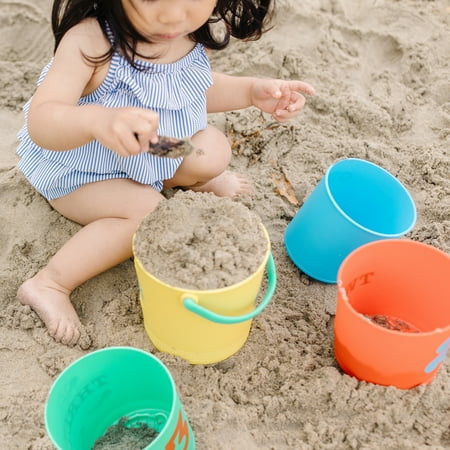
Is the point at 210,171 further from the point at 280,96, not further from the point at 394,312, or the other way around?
the point at 394,312

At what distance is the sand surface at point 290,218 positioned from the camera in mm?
1260

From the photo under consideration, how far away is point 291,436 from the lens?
124 centimetres

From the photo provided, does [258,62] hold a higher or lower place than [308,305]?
higher

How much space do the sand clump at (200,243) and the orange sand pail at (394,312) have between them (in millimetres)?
211

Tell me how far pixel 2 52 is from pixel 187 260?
1.43m

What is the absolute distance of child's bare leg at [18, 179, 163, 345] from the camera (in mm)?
1429

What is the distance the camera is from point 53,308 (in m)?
1.43

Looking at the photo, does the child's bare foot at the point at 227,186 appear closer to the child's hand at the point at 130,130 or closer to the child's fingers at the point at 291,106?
the child's fingers at the point at 291,106

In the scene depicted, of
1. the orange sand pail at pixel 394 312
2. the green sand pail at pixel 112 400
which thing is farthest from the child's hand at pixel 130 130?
the orange sand pail at pixel 394 312

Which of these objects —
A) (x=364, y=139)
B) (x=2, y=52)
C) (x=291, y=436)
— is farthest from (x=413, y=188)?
(x=2, y=52)

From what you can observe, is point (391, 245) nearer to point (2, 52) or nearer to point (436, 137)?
point (436, 137)

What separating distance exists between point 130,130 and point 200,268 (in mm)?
309

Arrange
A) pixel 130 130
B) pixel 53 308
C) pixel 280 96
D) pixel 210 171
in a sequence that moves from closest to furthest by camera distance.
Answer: pixel 130 130
pixel 53 308
pixel 280 96
pixel 210 171

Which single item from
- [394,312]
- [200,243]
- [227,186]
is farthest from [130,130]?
[394,312]
